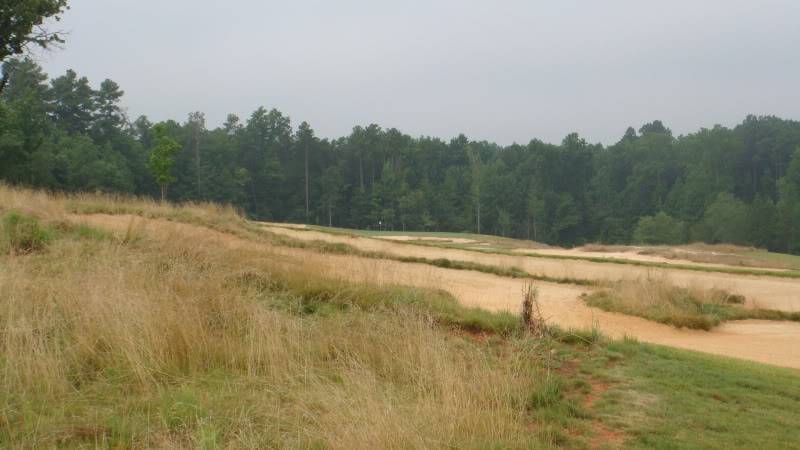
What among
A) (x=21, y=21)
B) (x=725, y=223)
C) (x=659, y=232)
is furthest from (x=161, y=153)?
(x=725, y=223)

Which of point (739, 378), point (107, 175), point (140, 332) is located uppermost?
point (107, 175)

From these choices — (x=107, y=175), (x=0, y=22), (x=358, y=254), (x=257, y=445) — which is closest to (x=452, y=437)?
(x=257, y=445)

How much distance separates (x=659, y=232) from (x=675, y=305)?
74.6m

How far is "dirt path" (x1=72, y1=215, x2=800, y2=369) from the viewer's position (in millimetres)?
11836

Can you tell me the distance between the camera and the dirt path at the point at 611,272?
65.4 ft

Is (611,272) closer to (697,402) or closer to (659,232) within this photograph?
(697,402)

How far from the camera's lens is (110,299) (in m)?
6.65

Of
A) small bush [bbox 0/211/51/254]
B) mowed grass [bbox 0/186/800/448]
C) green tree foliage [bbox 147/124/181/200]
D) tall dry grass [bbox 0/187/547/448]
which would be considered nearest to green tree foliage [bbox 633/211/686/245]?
green tree foliage [bbox 147/124/181/200]

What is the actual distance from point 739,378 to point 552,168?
4129 inches

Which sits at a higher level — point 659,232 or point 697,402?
point 697,402

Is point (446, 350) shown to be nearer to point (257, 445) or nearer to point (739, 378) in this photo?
point (257, 445)

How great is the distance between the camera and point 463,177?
108688mm

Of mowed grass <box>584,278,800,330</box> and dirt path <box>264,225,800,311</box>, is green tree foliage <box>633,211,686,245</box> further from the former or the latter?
mowed grass <box>584,278,800,330</box>

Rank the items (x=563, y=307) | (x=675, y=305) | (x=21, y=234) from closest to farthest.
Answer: (x=21, y=234) → (x=563, y=307) → (x=675, y=305)
